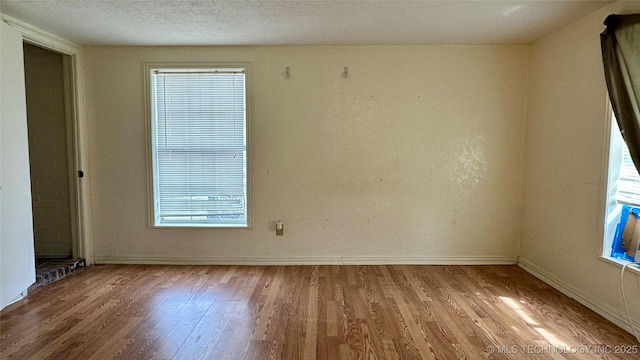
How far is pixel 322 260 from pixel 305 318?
4.02ft

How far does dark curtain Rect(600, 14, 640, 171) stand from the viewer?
7.02 ft

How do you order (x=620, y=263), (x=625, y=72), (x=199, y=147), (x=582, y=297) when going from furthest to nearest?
(x=199, y=147), (x=582, y=297), (x=620, y=263), (x=625, y=72)

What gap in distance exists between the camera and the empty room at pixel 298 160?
109 inches

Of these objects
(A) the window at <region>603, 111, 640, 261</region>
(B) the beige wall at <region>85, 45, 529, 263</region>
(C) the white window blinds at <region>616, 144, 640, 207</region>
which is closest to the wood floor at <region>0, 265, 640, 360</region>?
(B) the beige wall at <region>85, 45, 529, 263</region>

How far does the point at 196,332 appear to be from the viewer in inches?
89.5

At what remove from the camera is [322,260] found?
3670 mm

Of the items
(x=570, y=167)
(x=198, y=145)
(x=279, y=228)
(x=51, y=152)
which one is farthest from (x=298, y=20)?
(x=51, y=152)

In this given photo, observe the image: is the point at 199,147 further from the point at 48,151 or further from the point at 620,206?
the point at 620,206

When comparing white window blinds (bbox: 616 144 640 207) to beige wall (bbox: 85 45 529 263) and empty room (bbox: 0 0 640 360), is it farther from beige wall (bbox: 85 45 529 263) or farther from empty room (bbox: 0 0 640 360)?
beige wall (bbox: 85 45 529 263)

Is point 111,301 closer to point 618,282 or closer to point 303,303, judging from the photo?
point 303,303

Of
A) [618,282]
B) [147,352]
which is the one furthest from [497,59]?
[147,352]

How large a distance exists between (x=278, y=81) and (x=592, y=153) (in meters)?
2.98

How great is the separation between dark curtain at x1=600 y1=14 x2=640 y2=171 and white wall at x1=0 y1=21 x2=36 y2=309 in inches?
185

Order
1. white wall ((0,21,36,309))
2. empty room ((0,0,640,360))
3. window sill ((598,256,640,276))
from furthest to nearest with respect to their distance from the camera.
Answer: empty room ((0,0,640,360)), white wall ((0,21,36,309)), window sill ((598,256,640,276))
